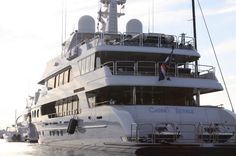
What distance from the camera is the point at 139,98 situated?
69.8 feet

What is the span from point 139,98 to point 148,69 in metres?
1.86

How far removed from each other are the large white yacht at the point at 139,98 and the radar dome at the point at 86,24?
287 centimetres

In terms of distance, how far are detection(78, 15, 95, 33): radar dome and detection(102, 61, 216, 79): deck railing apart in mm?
7072

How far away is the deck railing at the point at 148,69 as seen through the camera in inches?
818

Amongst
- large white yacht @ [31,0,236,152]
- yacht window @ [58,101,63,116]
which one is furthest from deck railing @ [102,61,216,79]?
yacht window @ [58,101,63,116]

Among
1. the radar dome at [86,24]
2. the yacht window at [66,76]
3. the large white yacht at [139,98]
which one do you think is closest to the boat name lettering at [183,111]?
the large white yacht at [139,98]

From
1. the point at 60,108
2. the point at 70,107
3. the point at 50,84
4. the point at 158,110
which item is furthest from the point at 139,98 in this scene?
the point at 50,84

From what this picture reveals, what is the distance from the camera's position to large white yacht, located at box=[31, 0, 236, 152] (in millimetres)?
18453

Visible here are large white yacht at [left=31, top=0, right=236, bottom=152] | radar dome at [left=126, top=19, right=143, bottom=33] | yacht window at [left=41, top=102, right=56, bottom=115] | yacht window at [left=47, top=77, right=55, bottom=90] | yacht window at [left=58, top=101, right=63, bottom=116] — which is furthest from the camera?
yacht window at [left=47, top=77, right=55, bottom=90]

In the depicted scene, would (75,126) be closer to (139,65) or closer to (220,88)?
(139,65)

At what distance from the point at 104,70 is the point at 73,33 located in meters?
8.62

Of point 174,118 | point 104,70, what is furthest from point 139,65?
point 174,118

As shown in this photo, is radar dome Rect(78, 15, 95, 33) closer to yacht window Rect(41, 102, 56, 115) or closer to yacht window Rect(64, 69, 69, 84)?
yacht window Rect(64, 69, 69, 84)

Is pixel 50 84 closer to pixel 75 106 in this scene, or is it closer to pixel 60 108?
pixel 60 108
